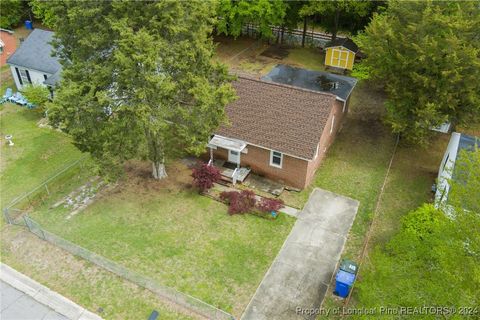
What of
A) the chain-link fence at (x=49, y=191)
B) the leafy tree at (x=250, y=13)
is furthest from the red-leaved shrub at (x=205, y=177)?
the leafy tree at (x=250, y=13)

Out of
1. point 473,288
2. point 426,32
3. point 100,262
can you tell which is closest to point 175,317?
point 100,262

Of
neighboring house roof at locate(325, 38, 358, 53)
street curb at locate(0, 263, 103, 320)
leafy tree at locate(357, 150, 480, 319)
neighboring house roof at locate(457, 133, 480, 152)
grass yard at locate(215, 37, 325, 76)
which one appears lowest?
street curb at locate(0, 263, 103, 320)

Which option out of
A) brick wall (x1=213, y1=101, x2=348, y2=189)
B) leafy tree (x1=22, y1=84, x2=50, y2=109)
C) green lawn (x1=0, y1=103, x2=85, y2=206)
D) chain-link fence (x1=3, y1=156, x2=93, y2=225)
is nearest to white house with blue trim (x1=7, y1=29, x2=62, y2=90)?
leafy tree (x1=22, y1=84, x2=50, y2=109)

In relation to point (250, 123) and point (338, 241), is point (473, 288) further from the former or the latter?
point (250, 123)

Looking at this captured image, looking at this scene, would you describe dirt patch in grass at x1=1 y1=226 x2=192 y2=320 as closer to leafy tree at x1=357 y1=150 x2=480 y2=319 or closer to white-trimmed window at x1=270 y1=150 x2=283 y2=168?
leafy tree at x1=357 y1=150 x2=480 y2=319

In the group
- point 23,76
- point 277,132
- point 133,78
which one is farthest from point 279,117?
point 23,76

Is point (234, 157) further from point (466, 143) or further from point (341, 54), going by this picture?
point (341, 54)
